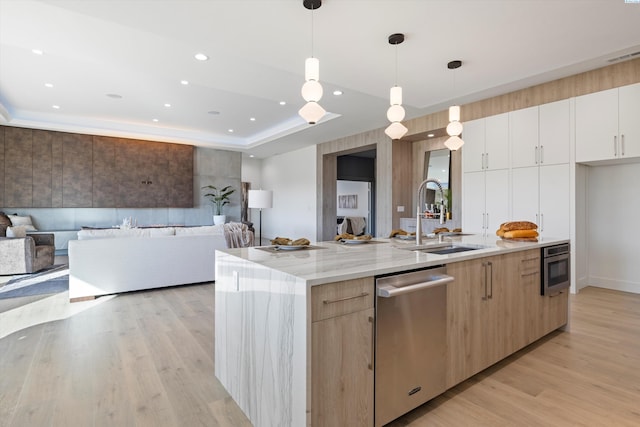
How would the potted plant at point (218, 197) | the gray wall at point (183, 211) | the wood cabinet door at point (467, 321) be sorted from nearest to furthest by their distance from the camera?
1. the wood cabinet door at point (467, 321)
2. the gray wall at point (183, 211)
3. the potted plant at point (218, 197)

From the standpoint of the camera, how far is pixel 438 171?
6293mm

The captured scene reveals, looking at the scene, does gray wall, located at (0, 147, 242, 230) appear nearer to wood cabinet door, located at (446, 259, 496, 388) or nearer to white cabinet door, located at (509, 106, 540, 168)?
white cabinet door, located at (509, 106, 540, 168)

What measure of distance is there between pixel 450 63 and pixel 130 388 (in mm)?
4151

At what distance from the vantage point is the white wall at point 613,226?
164 inches

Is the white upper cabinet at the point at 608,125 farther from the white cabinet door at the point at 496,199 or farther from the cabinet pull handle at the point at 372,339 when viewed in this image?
the cabinet pull handle at the point at 372,339

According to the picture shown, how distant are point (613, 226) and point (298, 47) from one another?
4.65m

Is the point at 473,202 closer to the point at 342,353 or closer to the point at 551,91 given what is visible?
the point at 551,91

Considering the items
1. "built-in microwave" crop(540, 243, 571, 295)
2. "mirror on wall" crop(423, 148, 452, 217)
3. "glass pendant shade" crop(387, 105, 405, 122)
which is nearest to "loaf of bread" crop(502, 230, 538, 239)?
"built-in microwave" crop(540, 243, 571, 295)

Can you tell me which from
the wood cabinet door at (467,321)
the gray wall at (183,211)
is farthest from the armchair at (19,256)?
the wood cabinet door at (467,321)

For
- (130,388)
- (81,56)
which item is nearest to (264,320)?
(130,388)

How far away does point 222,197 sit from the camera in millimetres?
8883

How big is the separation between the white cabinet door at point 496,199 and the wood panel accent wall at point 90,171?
6940mm

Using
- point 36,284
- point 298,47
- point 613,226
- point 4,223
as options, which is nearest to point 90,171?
point 4,223

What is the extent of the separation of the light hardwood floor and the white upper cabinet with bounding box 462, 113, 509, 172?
2.39m
